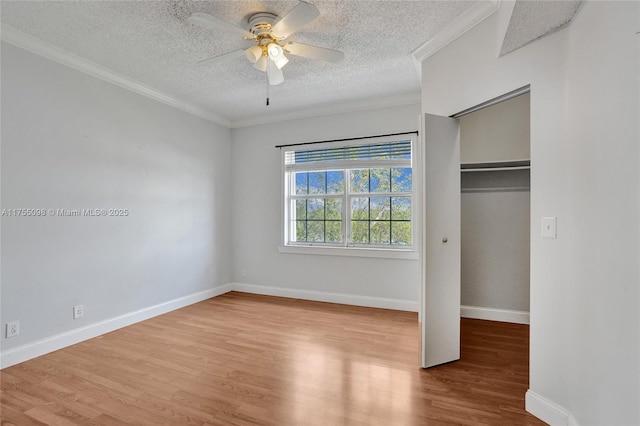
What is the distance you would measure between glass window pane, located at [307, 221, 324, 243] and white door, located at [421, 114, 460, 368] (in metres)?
2.28

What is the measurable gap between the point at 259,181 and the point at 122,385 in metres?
3.21

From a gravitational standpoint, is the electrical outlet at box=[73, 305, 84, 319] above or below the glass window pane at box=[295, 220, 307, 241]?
below

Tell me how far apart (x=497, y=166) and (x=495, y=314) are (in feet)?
5.58

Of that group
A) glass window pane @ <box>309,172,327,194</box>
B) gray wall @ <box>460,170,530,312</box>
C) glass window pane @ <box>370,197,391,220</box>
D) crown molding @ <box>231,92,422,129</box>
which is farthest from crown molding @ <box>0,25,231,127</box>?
gray wall @ <box>460,170,530,312</box>

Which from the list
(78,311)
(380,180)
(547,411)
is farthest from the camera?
(380,180)

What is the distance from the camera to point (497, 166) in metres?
3.55

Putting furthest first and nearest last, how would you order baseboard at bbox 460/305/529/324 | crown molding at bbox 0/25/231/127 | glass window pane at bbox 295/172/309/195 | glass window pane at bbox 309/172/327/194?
1. glass window pane at bbox 295/172/309/195
2. glass window pane at bbox 309/172/327/194
3. baseboard at bbox 460/305/529/324
4. crown molding at bbox 0/25/231/127

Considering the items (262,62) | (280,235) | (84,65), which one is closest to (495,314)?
(280,235)

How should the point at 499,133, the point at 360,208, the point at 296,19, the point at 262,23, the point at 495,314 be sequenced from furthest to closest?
the point at 360,208
the point at 495,314
the point at 499,133
the point at 262,23
the point at 296,19

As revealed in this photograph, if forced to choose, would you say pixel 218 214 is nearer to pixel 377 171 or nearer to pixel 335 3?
pixel 377 171

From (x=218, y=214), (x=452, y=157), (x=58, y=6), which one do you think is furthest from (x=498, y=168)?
(x=58, y=6)

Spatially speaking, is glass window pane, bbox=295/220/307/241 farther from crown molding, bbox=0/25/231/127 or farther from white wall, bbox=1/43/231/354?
crown molding, bbox=0/25/231/127

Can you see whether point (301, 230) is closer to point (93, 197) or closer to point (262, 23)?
point (93, 197)

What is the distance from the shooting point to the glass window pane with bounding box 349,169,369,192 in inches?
172
